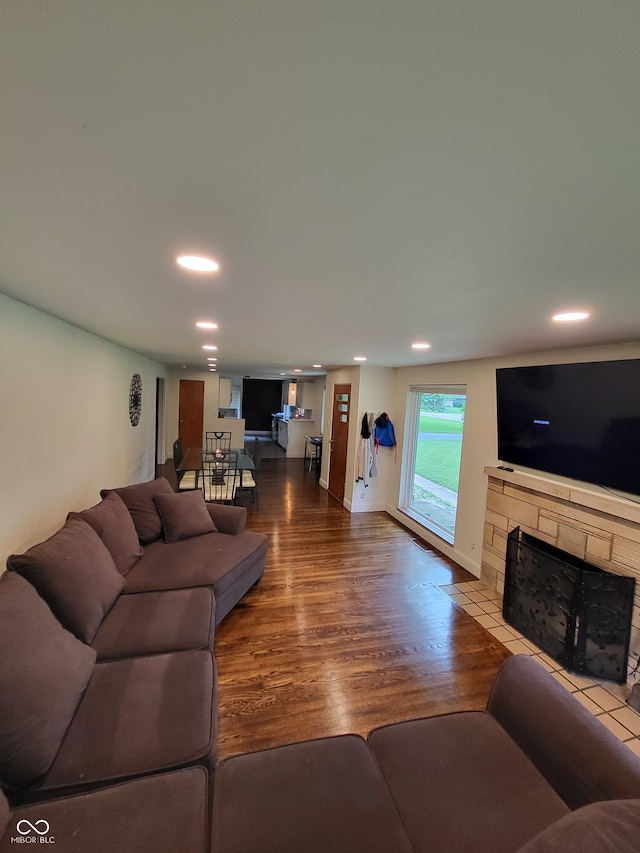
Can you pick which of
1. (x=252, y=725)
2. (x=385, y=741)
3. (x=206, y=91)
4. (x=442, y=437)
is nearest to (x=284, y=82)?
(x=206, y=91)

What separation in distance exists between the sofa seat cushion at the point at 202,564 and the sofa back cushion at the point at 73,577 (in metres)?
0.31

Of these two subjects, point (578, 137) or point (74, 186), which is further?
point (74, 186)

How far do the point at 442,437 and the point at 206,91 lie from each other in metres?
4.45

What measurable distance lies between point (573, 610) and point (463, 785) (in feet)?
5.53

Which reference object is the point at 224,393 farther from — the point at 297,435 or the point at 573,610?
the point at 573,610

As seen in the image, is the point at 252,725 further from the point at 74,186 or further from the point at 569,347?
the point at 569,347

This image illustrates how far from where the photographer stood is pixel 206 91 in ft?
1.70

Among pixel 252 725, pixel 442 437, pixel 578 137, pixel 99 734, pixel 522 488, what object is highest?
pixel 578 137

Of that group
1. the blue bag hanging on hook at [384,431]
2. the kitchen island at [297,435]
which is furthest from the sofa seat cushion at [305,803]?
the kitchen island at [297,435]

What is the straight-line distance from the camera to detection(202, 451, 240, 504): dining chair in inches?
182

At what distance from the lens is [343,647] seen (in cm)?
246

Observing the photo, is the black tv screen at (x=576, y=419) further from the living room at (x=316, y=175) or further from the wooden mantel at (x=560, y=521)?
Answer: the living room at (x=316, y=175)

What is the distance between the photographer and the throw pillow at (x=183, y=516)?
2.87 metres

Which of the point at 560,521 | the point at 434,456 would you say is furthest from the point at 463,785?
the point at 434,456
